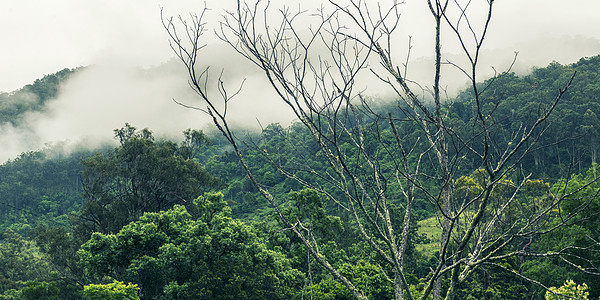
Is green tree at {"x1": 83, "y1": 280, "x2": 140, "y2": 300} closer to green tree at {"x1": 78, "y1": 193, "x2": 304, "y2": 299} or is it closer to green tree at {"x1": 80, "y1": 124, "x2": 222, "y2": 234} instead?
green tree at {"x1": 78, "y1": 193, "x2": 304, "y2": 299}

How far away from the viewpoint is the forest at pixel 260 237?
4484 mm

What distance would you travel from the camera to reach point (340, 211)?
33.6 m

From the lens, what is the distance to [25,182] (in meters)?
63.9

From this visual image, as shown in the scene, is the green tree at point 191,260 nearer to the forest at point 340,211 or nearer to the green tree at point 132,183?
the forest at point 340,211

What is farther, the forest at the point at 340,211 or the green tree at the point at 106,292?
the green tree at the point at 106,292

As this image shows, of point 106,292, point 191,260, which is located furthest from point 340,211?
point 106,292

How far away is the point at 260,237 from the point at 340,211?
17118mm

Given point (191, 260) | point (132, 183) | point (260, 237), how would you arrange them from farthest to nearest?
point (132, 183)
point (260, 237)
point (191, 260)

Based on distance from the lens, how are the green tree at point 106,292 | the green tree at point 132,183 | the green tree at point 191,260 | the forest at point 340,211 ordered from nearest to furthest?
1. the forest at point 340,211
2. the green tree at point 106,292
3. the green tree at point 191,260
4. the green tree at point 132,183

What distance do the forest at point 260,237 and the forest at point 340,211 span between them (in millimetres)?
76

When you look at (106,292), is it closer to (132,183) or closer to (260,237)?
(260,237)

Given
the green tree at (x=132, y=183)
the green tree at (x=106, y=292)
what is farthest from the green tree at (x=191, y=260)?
the green tree at (x=132, y=183)

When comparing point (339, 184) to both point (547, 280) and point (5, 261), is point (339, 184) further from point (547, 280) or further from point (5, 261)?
point (5, 261)

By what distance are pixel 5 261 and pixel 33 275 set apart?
2483 millimetres
